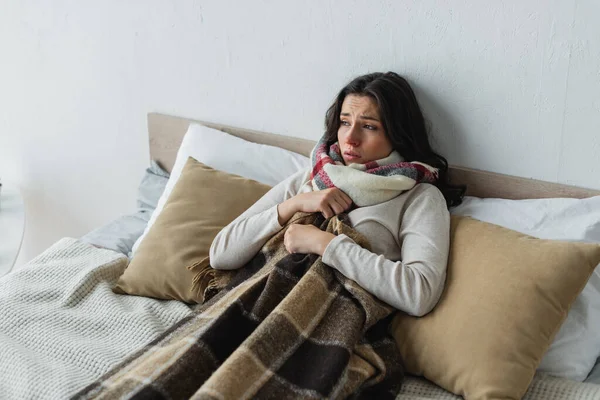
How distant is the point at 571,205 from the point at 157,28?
130cm

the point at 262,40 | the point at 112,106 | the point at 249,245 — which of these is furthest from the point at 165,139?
the point at 249,245

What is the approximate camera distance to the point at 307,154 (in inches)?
80.8

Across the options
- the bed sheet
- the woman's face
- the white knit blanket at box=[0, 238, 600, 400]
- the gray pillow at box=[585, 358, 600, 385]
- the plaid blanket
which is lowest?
the gray pillow at box=[585, 358, 600, 385]

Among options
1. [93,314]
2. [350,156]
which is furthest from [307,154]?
[93,314]

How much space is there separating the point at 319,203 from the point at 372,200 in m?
0.12

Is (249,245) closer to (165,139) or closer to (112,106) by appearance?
(165,139)

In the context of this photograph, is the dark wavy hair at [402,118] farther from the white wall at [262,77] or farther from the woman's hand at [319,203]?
the woman's hand at [319,203]

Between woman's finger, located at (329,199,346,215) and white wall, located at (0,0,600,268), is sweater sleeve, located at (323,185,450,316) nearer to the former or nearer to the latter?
woman's finger, located at (329,199,346,215)

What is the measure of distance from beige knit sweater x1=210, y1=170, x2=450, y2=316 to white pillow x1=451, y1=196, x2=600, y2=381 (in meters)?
0.13

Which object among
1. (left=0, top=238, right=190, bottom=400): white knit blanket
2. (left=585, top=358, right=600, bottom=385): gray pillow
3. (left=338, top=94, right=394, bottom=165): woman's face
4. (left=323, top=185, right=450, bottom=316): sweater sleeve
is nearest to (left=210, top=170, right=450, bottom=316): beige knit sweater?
(left=323, top=185, right=450, bottom=316): sweater sleeve

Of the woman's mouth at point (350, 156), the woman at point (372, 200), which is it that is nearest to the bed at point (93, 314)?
the woman at point (372, 200)

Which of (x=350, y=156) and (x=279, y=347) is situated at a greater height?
(x=350, y=156)

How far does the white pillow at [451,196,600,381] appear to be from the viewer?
1490 mm

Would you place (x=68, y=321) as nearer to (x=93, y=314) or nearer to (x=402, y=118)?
(x=93, y=314)
